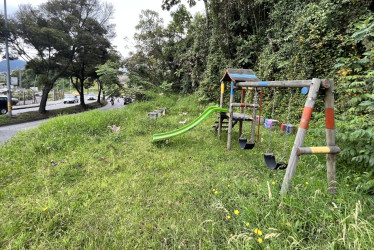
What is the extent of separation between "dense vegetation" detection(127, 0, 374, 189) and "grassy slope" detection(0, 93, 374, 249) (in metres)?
0.80

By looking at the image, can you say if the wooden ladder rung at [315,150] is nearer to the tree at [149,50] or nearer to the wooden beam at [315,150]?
the wooden beam at [315,150]

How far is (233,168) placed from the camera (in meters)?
2.93

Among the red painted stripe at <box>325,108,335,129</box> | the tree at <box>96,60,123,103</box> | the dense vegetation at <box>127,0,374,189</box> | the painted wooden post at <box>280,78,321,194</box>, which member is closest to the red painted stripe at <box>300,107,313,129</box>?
the painted wooden post at <box>280,78,321,194</box>

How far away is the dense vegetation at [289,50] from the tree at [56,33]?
6208 millimetres

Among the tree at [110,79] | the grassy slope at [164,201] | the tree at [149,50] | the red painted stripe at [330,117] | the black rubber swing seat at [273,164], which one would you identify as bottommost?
the grassy slope at [164,201]

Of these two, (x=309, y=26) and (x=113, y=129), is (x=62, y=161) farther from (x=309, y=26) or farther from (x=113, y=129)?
(x=309, y=26)

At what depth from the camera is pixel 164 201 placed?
218cm

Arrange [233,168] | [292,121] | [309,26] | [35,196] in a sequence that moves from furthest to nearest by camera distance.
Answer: [292,121] < [309,26] < [233,168] < [35,196]

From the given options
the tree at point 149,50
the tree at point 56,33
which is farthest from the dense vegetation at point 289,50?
the tree at point 56,33

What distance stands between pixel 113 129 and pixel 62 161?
198 centimetres

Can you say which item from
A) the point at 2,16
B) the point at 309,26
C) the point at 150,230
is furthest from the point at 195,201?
the point at 2,16

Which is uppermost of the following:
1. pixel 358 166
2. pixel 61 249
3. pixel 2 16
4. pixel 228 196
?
pixel 2 16

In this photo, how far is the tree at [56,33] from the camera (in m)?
13.0

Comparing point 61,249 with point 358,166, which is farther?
point 358,166
